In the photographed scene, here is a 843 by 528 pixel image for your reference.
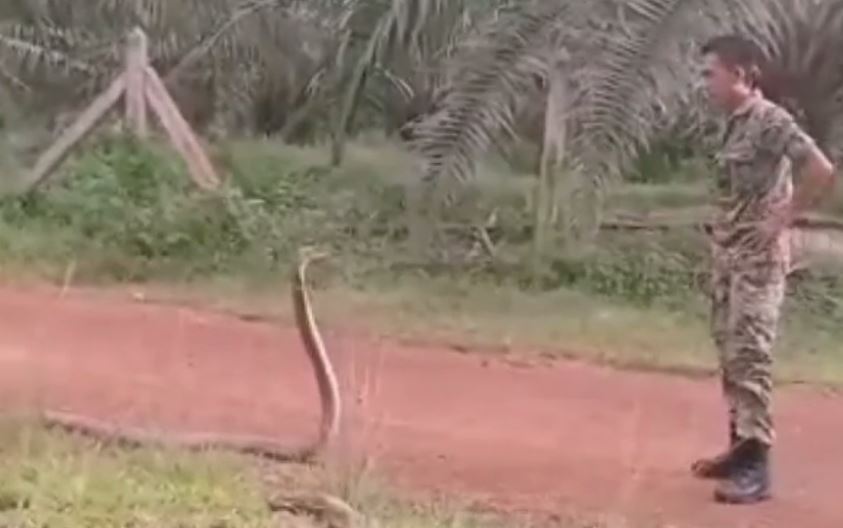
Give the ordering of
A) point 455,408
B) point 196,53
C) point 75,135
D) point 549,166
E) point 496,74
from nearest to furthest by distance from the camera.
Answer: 1. point 496,74
2. point 455,408
3. point 549,166
4. point 75,135
5. point 196,53

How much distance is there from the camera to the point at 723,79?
6.07 m

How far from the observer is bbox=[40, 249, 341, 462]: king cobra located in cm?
613

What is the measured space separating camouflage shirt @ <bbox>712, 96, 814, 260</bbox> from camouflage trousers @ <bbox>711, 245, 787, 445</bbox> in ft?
0.21

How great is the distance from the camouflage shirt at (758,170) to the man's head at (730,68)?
45mm

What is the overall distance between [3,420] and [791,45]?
4.78m

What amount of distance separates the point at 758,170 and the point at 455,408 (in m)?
2.17

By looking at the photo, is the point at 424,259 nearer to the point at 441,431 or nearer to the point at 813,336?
the point at 813,336

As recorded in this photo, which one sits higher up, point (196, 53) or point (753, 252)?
point (196, 53)

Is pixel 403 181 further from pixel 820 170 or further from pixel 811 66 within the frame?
pixel 820 170

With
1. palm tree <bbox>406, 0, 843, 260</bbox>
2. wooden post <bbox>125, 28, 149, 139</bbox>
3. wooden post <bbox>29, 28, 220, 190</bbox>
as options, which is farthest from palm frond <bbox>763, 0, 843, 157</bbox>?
wooden post <bbox>125, 28, 149, 139</bbox>

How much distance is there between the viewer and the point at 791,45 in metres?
9.24

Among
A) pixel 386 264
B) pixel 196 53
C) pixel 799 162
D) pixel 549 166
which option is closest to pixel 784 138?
pixel 799 162

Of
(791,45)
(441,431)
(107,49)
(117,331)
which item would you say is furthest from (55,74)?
(441,431)

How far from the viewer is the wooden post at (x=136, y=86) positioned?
13812mm
